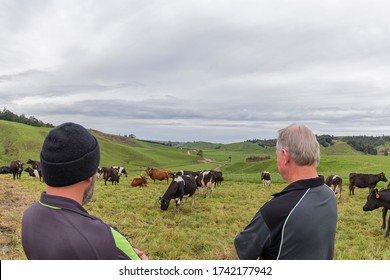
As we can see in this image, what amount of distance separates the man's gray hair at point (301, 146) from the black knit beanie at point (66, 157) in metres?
1.98

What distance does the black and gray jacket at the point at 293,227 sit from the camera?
2.95 m

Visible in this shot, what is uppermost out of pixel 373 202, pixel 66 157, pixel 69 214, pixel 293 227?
pixel 66 157

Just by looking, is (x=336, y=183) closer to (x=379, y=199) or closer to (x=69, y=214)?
(x=379, y=199)

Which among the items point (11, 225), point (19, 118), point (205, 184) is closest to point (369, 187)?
point (205, 184)

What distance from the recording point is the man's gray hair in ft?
10.4

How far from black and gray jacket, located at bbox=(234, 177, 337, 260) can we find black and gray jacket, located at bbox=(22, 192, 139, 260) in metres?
1.29

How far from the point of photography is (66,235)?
83.0 inches

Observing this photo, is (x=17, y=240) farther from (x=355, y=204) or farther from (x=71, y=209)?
(x=355, y=204)

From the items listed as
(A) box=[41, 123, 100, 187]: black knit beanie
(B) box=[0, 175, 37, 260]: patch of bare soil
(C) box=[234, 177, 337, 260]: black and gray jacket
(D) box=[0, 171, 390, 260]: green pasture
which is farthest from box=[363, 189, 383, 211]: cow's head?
(A) box=[41, 123, 100, 187]: black knit beanie

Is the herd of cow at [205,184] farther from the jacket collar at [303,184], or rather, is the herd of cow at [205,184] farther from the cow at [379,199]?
the jacket collar at [303,184]

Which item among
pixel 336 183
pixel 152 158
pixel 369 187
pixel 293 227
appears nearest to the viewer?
pixel 293 227

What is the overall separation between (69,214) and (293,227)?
6.61 feet

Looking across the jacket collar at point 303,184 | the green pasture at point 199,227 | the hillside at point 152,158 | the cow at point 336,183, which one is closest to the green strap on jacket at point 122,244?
the jacket collar at point 303,184

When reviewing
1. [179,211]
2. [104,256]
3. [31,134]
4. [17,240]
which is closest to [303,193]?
[104,256]
